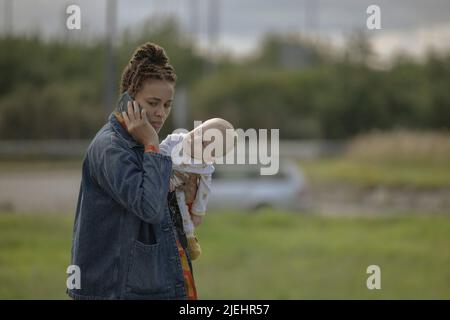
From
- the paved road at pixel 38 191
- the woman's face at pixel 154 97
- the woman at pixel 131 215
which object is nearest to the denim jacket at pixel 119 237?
the woman at pixel 131 215

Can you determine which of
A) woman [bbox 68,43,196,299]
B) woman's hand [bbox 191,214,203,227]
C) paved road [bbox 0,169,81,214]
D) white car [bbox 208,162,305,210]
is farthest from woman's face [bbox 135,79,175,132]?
white car [bbox 208,162,305,210]

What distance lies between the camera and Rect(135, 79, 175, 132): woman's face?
8.95ft

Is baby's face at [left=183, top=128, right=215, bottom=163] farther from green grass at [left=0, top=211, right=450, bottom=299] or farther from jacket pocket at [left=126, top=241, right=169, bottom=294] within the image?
green grass at [left=0, top=211, right=450, bottom=299]

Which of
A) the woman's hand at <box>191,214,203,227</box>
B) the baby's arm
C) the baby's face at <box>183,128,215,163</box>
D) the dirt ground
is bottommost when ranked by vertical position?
the dirt ground

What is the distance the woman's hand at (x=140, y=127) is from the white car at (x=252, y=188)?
12.9 m

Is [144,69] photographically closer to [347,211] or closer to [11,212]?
[11,212]

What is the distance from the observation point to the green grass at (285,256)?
7.96 m

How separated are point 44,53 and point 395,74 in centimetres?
1581

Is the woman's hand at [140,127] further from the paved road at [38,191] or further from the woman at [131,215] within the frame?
the paved road at [38,191]

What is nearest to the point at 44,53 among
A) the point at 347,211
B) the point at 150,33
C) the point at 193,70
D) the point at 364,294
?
the point at 150,33

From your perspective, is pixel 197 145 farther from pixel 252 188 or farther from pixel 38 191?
pixel 38 191

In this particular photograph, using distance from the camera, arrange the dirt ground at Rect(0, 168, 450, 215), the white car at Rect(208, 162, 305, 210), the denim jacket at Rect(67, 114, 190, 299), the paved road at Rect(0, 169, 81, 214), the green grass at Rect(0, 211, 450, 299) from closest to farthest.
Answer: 1. the denim jacket at Rect(67, 114, 190, 299)
2. the green grass at Rect(0, 211, 450, 299)
3. the paved road at Rect(0, 169, 81, 214)
4. the dirt ground at Rect(0, 168, 450, 215)
5. the white car at Rect(208, 162, 305, 210)

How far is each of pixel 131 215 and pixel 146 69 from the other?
20.5 inches
